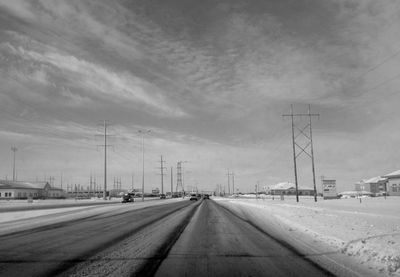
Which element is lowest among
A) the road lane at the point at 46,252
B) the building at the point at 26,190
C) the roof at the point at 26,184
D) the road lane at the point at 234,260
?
the road lane at the point at 234,260

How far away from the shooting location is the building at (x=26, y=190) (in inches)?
4931

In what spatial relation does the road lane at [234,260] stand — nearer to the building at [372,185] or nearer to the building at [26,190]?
the building at [26,190]

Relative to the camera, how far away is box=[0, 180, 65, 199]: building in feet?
411

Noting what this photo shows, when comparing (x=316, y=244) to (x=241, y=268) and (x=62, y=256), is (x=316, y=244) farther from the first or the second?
(x=62, y=256)

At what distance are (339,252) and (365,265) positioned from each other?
207 cm

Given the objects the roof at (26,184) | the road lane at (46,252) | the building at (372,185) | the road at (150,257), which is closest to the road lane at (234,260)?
the road at (150,257)

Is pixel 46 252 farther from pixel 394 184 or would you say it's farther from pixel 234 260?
pixel 394 184

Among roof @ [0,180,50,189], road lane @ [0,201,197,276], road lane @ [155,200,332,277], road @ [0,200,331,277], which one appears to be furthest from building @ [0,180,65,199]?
road lane @ [155,200,332,277]

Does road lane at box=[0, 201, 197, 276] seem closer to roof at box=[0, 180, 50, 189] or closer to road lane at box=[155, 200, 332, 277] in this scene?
road lane at box=[155, 200, 332, 277]

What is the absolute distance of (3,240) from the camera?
45.7 ft

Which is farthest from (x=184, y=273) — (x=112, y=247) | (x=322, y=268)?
(x=112, y=247)

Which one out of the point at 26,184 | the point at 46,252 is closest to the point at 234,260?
the point at 46,252

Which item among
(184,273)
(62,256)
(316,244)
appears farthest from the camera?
(316,244)

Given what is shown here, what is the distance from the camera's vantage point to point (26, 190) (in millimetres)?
132375
